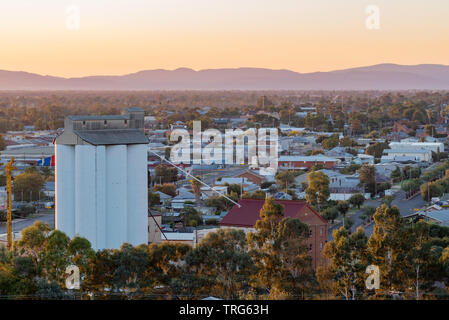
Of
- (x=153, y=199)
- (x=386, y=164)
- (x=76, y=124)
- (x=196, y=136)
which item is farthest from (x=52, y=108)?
(x=76, y=124)

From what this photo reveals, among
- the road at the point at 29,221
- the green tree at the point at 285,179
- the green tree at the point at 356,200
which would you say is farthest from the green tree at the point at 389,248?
the green tree at the point at 285,179

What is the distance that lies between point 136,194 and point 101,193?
81 centimetres

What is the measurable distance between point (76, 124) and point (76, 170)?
2.92ft

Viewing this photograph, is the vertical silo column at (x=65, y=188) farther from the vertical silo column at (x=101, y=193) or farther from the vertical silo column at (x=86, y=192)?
the vertical silo column at (x=101, y=193)

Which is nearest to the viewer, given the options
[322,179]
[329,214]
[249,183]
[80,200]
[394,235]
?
[394,235]

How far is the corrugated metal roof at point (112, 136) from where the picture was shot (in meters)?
15.4

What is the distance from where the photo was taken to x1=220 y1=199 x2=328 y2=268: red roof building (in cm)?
1839

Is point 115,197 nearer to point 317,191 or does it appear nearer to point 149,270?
point 149,270

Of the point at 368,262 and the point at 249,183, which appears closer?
the point at 368,262

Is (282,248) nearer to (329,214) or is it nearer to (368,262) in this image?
(368,262)

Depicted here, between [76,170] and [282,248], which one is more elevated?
[76,170]

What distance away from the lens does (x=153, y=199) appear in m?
30.2

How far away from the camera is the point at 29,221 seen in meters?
28.2

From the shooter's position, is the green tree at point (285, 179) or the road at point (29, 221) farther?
the green tree at point (285, 179)
